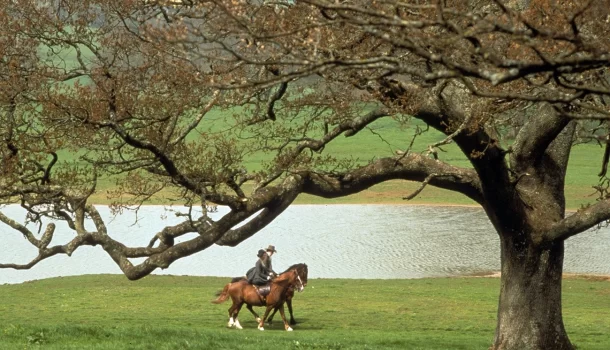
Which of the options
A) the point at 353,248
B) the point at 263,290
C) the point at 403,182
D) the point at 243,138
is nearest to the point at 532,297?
the point at 243,138

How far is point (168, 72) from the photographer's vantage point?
56.9ft

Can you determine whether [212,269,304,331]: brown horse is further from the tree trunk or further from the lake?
the lake

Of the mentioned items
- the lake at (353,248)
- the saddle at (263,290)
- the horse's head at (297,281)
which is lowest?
the saddle at (263,290)

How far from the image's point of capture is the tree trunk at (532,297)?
62.1 feet

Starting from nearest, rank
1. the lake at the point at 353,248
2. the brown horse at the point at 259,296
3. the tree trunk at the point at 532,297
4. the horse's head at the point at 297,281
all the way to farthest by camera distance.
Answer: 1. the tree trunk at the point at 532,297
2. the brown horse at the point at 259,296
3. the horse's head at the point at 297,281
4. the lake at the point at 353,248

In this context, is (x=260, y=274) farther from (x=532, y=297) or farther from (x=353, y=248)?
(x=353, y=248)

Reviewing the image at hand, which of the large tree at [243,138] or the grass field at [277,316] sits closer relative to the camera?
the large tree at [243,138]

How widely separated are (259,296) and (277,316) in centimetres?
337

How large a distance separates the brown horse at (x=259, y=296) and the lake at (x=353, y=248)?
953 centimetres

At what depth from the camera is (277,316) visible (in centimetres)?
2825

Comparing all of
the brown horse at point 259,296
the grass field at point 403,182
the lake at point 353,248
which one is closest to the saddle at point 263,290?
the brown horse at point 259,296

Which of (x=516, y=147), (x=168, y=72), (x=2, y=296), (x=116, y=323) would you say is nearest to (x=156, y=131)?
(x=168, y=72)

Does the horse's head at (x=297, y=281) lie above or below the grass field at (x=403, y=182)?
below

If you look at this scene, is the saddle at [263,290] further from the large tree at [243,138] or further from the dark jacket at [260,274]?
the large tree at [243,138]
